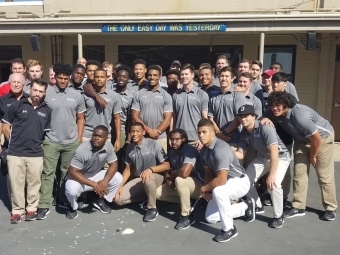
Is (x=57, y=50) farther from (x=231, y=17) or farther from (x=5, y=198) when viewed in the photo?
(x=5, y=198)

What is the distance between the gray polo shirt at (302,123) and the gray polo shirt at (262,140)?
20cm

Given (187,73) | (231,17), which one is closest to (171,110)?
(187,73)

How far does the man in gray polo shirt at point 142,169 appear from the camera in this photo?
5.23m

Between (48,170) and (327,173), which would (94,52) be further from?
(327,173)

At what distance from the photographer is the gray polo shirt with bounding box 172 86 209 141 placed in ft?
18.8

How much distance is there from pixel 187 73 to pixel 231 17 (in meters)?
4.06

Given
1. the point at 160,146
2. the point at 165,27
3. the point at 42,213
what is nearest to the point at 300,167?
the point at 160,146

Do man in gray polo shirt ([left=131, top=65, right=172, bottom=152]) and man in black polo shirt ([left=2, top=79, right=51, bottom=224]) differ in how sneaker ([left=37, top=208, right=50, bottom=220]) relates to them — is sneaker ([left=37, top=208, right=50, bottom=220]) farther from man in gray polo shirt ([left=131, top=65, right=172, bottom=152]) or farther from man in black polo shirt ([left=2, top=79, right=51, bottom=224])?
man in gray polo shirt ([left=131, top=65, right=172, bottom=152])

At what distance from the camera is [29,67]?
593cm

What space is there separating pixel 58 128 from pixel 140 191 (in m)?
1.36

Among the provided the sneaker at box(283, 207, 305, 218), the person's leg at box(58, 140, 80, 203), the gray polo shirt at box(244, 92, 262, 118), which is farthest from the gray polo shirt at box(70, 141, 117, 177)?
the sneaker at box(283, 207, 305, 218)

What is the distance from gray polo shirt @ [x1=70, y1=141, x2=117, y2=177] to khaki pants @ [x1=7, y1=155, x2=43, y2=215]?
0.45 meters

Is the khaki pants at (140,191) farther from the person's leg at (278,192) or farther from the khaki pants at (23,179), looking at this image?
the person's leg at (278,192)

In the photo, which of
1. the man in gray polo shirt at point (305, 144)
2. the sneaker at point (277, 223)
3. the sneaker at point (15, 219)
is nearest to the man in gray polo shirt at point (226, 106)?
the man in gray polo shirt at point (305, 144)
